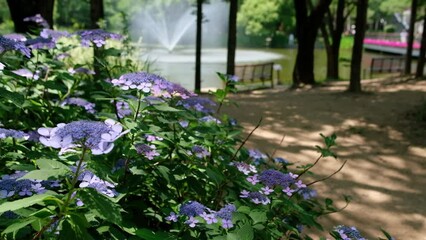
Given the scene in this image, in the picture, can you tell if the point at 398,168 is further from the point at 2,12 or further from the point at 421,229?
the point at 2,12

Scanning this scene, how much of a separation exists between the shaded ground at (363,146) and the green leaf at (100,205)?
100 inches

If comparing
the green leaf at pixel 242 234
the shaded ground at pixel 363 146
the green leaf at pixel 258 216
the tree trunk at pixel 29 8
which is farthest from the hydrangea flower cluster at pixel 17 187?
the tree trunk at pixel 29 8

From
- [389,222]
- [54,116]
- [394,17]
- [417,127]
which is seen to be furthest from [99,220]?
[394,17]

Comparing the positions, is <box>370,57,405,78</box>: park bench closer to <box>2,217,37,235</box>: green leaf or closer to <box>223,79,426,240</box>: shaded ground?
<box>223,79,426,240</box>: shaded ground

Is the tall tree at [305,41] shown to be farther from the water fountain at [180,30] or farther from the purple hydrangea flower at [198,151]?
the water fountain at [180,30]

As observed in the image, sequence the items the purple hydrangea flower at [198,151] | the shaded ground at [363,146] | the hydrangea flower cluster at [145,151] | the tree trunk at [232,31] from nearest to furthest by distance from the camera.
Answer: the hydrangea flower cluster at [145,151] < the purple hydrangea flower at [198,151] < the shaded ground at [363,146] < the tree trunk at [232,31]

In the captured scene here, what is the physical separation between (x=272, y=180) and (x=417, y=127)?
5.40 m

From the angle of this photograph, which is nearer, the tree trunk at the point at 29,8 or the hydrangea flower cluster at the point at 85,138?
the hydrangea flower cluster at the point at 85,138

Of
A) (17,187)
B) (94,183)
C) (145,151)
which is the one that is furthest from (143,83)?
(17,187)

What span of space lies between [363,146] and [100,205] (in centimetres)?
544

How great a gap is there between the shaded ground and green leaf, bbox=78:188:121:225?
2553mm

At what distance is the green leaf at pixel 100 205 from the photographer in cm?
116

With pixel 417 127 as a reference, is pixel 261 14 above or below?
above

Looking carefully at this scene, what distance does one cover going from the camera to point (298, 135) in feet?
21.6
